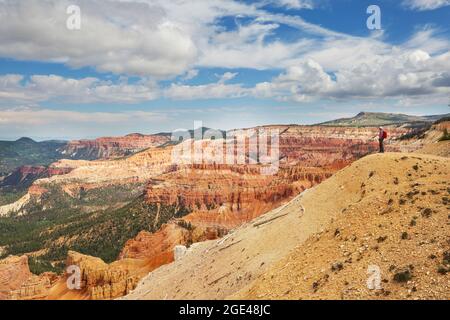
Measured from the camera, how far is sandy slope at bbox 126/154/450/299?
17938mm

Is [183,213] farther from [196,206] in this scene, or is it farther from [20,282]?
[20,282]

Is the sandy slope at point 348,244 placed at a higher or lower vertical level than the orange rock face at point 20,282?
higher

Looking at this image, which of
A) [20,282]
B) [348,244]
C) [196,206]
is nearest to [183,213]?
[196,206]

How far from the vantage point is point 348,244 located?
2117 cm

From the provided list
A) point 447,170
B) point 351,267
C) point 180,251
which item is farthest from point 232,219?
point 351,267

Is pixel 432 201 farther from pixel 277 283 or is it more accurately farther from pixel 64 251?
pixel 64 251

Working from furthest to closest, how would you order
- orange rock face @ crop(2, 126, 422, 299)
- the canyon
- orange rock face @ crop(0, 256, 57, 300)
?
orange rock face @ crop(0, 256, 57, 300)
the canyon
orange rock face @ crop(2, 126, 422, 299)

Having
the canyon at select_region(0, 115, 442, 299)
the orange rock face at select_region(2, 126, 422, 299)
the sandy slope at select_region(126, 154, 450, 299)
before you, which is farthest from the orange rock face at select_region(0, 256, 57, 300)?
the sandy slope at select_region(126, 154, 450, 299)

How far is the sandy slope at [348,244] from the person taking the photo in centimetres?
1794

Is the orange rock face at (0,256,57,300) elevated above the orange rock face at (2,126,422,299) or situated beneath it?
situated beneath

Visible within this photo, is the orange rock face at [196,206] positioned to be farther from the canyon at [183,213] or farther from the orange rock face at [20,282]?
the orange rock face at [20,282]

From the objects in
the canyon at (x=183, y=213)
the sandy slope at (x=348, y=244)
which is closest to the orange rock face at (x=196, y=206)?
the canyon at (x=183, y=213)

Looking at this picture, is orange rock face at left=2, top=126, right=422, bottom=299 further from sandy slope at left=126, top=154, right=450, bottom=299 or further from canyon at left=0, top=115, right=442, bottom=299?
sandy slope at left=126, top=154, right=450, bottom=299

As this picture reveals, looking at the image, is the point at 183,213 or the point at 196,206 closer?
the point at 183,213
